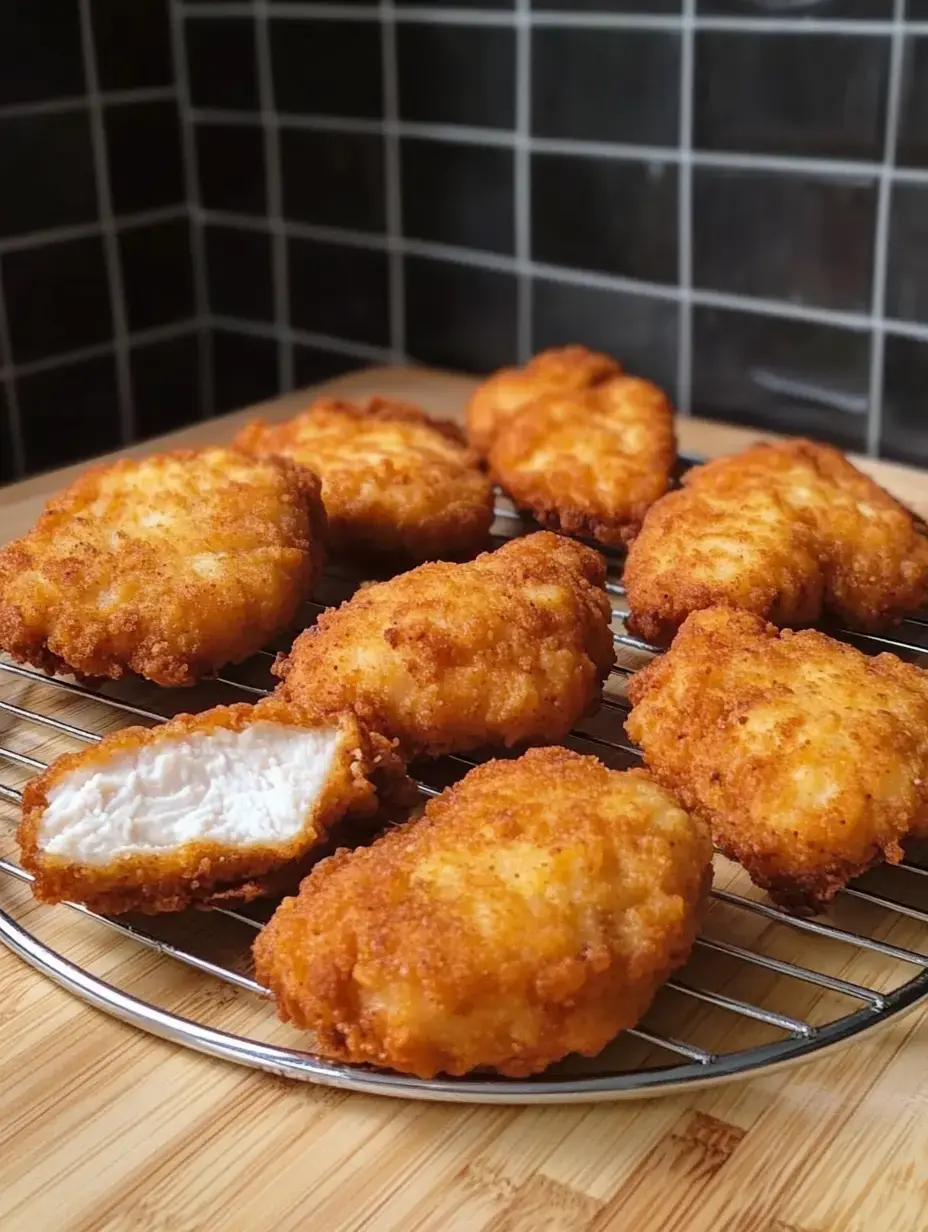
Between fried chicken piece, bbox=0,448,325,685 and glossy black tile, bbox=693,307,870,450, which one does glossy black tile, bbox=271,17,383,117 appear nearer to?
glossy black tile, bbox=693,307,870,450

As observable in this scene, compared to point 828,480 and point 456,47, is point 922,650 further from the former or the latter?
point 456,47

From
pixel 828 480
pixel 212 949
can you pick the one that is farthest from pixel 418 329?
pixel 212 949

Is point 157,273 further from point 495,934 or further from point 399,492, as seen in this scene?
point 495,934

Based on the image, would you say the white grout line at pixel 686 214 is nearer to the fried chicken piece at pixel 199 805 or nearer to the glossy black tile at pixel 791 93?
the glossy black tile at pixel 791 93

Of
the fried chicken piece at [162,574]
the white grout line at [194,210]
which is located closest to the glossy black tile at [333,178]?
the white grout line at [194,210]

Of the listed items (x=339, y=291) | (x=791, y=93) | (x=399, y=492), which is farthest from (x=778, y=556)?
(x=339, y=291)

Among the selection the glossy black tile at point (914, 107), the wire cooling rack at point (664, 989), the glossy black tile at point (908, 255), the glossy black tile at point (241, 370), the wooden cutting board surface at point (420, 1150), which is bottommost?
the wooden cutting board surface at point (420, 1150)
